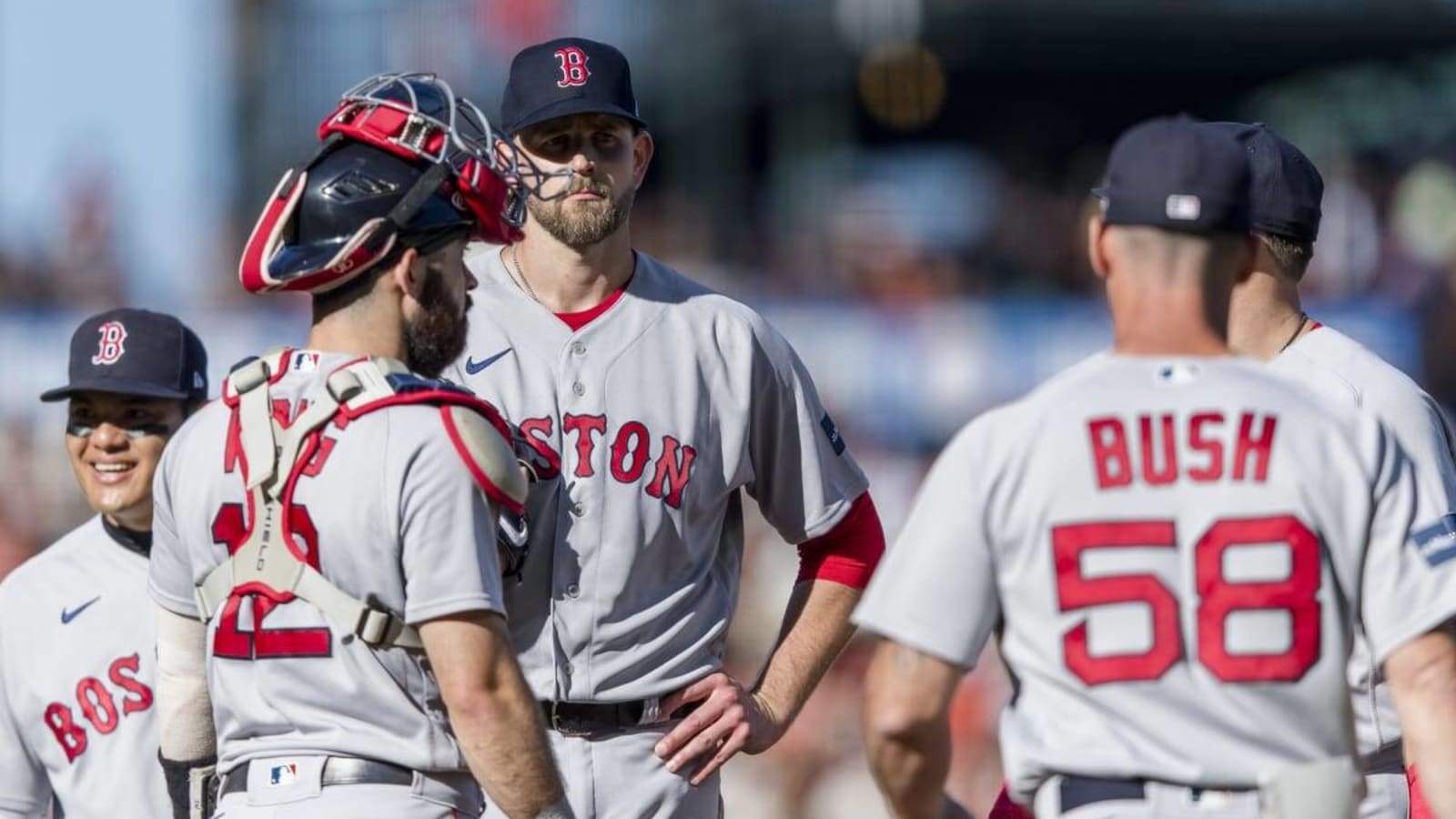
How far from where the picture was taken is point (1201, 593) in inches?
150

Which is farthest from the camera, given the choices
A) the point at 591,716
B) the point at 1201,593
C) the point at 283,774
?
the point at 591,716

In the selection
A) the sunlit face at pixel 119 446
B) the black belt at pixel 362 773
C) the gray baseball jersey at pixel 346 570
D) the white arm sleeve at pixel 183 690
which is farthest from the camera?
the sunlit face at pixel 119 446

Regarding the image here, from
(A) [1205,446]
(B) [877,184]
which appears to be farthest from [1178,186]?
(B) [877,184]

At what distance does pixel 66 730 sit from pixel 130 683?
0.18m

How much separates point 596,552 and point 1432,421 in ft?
6.20

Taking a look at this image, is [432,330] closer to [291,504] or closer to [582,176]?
[291,504]

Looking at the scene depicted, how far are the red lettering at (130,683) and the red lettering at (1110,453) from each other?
2637 mm

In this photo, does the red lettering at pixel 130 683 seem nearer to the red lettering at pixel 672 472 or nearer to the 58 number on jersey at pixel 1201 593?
the red lettering at pixel 672 472

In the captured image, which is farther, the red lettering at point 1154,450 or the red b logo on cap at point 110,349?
the red b logo on cap at point 110,349

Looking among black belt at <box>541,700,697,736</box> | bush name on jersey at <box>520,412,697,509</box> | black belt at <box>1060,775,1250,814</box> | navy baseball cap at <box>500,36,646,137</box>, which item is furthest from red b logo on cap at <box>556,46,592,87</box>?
black belt at <box>1060,775,1250,814</box>

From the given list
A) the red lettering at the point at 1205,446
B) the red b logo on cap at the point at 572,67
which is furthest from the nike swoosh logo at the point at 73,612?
the red lettering at the point at 1205,446

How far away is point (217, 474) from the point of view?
434cm

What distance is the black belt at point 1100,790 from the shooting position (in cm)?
388

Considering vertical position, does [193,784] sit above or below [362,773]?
below
